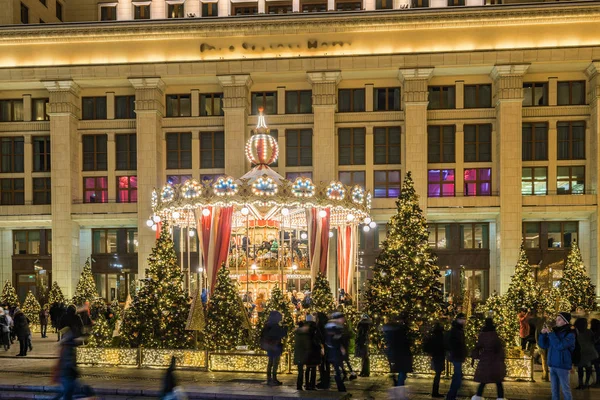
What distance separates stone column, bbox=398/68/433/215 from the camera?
40.1 meters

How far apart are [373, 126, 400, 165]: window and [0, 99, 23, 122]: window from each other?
2260 centimetres

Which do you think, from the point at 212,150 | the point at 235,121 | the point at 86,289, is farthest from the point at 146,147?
the point at 86,289

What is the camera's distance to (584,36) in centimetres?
3931

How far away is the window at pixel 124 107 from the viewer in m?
42.9

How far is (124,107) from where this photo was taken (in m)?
43.1

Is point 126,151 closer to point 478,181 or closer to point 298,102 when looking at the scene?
point 298,102

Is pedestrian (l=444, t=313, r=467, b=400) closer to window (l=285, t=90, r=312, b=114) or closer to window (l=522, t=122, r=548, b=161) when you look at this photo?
window (l=522, t=122, r=548, b=161)

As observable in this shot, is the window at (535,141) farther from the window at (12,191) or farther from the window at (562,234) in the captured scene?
the window at (12,191)

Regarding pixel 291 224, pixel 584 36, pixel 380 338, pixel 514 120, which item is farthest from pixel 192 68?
pixel 380 338

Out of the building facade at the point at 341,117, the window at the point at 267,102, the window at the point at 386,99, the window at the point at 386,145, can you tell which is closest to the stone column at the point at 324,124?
the building facade at the point at 341,117

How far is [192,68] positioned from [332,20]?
→ 880cm

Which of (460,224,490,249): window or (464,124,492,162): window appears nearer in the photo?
(464,124,492,162): window

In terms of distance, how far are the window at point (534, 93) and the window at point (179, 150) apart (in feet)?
67.6

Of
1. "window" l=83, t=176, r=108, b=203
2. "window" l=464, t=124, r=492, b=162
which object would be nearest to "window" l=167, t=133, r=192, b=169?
"window" l=83, t=176, r=108, b=203
